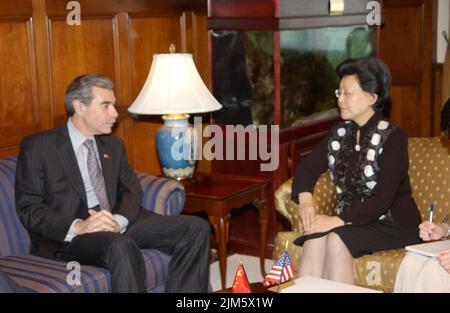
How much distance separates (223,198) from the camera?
379 centimetres

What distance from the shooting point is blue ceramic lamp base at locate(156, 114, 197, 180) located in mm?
3932

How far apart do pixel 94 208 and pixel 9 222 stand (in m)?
0.39

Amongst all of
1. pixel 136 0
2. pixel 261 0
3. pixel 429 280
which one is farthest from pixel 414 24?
pixel 429 280

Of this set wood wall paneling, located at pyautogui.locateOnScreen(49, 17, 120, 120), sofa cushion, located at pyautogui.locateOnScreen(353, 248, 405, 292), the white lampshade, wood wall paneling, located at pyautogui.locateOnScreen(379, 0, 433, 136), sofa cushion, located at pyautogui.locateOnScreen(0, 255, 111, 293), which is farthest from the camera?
wood wall paneling, located at pyautogui.locateOnScreen(379, 0, 433, 136)

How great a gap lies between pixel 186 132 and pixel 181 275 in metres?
0.94

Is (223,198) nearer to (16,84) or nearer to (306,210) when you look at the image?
(306,210)

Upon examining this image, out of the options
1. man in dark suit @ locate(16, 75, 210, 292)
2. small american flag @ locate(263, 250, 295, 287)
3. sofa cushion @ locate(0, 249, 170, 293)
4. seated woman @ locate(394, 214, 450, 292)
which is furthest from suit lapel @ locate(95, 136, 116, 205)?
seated woman @ locate(394, 214, 450, 292)

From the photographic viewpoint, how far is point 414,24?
20.2 feet

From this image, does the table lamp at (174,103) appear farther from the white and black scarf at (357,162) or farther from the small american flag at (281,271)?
the small american flag at (281,271)

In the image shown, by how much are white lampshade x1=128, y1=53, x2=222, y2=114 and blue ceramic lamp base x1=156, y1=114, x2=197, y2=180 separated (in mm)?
124

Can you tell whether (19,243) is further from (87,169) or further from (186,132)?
(186,132)

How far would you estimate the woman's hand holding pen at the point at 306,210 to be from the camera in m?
3.38

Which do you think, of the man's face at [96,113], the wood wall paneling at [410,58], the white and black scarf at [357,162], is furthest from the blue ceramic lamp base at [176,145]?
the wood wall paneling at [410,58]

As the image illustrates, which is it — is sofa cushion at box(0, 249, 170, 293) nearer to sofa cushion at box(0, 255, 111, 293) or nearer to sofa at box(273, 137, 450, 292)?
sofa cushion at box(0, 255, 111, 293)
